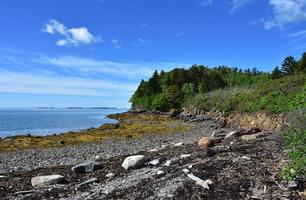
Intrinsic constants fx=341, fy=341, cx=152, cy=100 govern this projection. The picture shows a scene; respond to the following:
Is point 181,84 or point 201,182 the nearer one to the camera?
A: point 201,182

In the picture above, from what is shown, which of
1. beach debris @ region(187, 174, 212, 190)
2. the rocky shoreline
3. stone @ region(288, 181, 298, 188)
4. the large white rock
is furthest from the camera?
the large white rock

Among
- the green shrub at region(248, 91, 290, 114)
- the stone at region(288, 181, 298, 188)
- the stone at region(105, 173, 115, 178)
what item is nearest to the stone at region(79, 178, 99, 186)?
the stone at region(105, 173, 115, 178)

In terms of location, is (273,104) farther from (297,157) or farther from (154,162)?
(297,157)

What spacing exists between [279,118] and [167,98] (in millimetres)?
61650

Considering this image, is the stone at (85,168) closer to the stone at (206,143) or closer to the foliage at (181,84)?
the stone at (206,143)

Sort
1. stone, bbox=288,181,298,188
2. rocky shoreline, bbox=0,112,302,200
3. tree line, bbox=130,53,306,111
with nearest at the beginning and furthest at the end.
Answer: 1. stone, bbox=288,181,298,188
2. rocky shoreline, bbox=0,112,302,200
3. tree line, bbox=130,53,306,111

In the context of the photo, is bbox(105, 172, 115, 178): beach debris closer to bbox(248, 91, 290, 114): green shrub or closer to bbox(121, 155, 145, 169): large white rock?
bbox(121, 155, 145, 169): large white rock

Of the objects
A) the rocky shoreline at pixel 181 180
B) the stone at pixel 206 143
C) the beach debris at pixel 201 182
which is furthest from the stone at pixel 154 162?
the stone at pixel 206 143

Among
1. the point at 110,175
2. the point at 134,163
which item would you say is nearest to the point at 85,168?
the point at 110,175

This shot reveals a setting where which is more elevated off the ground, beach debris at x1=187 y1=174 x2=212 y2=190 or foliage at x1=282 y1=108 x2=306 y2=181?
foliage at x1=282 y1=108 x2=306 y2=181

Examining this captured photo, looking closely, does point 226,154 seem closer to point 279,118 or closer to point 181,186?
point 181,186

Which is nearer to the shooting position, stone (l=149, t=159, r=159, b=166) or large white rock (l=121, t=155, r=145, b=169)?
large white rock (l=121, t=155, r=145, b=169)

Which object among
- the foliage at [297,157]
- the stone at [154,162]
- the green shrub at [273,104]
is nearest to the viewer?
the foliage at [297,157]

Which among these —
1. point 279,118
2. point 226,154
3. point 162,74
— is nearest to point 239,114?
point 279,118
